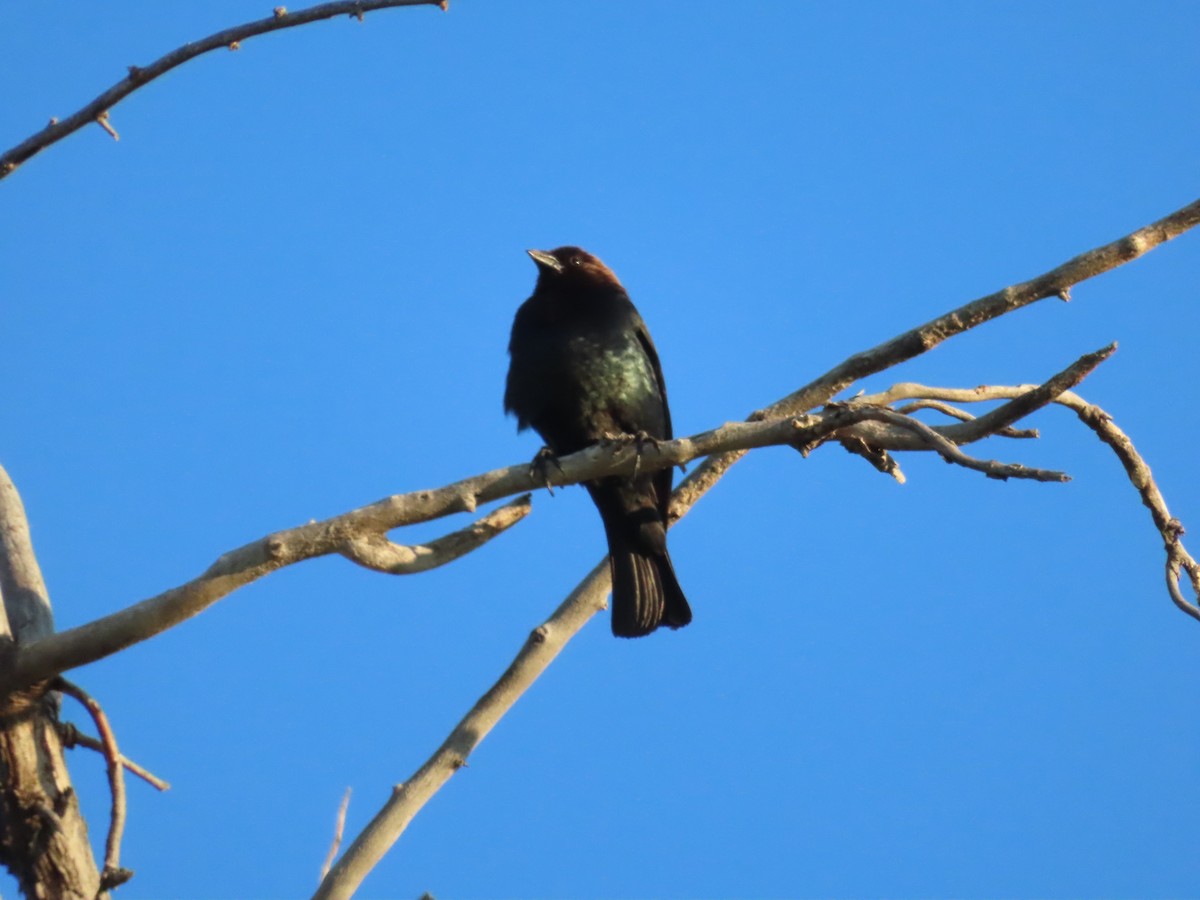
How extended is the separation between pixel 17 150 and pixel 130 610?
1172 mm

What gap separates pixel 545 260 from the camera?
5566 millimetres

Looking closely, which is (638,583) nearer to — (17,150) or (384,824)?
(384,824)

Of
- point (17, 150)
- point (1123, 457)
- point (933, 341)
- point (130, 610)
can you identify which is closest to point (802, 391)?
point (933, 341)

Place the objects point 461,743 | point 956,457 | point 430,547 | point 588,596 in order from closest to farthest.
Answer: point 956,457
point 461,743
point 430,547
point 588,596

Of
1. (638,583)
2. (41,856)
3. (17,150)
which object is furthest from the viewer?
(638,583)

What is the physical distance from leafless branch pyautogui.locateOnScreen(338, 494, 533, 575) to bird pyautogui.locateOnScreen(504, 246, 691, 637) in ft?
4.49

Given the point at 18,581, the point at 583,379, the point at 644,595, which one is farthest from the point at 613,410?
the point at 18,581

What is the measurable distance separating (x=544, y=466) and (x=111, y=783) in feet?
5.10

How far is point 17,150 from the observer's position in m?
3.05

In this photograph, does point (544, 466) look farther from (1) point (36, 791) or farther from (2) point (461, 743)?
(1) point (36, 791)

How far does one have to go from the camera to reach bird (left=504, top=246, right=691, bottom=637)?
4852 mm

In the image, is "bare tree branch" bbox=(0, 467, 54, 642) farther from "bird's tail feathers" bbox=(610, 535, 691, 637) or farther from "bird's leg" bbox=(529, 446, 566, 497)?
"bird's tail feathers" bbox=(610, 535, 691, 637)

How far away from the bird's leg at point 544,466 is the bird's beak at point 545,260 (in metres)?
1.10

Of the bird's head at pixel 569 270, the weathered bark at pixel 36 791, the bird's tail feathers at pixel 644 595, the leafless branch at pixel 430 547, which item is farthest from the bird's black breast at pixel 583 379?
the weathered bark at pixel 36 791
